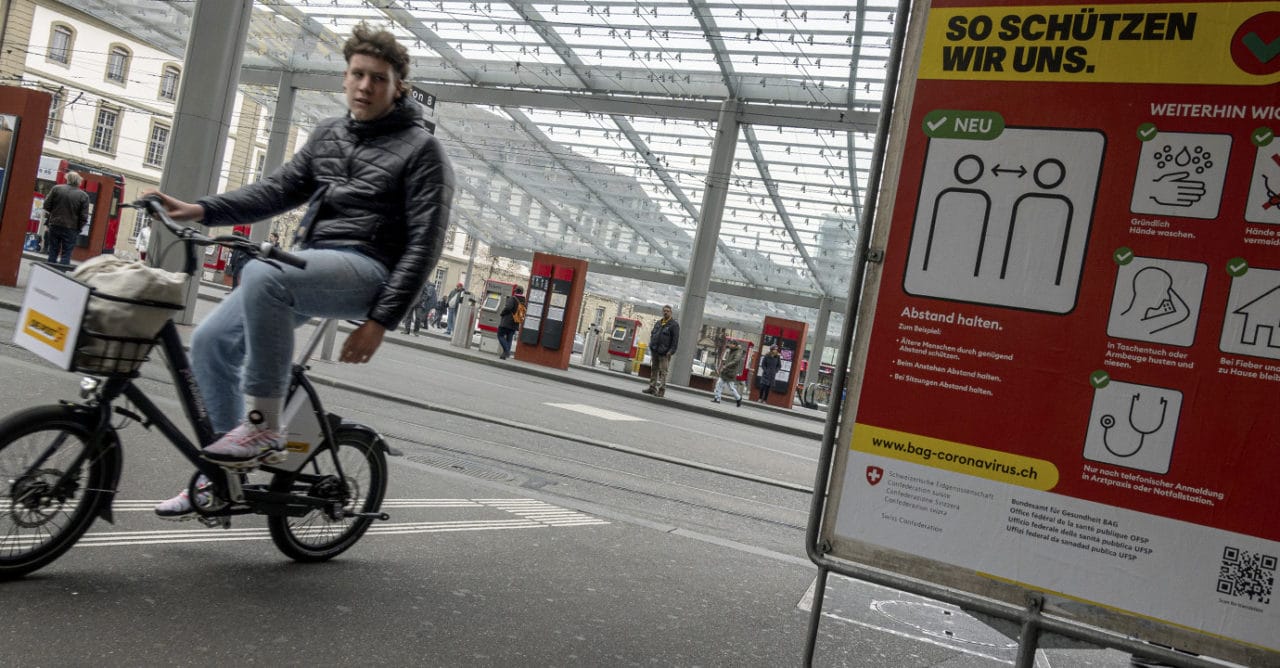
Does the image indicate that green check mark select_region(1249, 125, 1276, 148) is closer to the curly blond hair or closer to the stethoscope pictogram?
the stethoscope pictogram

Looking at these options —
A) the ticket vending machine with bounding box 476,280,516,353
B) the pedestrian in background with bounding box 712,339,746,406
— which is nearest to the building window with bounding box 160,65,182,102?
the ticket vending machine with bounding box 476,280,516,353

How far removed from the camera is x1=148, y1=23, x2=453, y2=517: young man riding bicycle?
321 cm

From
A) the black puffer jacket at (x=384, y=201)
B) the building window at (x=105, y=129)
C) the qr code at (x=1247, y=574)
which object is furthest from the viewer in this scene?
the building window at (x=105, y=129)

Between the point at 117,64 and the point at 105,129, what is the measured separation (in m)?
3.06

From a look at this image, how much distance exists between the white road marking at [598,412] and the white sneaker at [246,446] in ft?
32.2

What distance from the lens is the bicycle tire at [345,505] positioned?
12.1 feet

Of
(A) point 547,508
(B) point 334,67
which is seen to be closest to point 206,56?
(A) point 547,508

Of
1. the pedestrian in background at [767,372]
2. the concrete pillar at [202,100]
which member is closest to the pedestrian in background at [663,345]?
the pedestrian in background at [767,372]

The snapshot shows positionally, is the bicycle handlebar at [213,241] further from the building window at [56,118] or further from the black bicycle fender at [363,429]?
the building window at [56,118]

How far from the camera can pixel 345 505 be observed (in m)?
3.87

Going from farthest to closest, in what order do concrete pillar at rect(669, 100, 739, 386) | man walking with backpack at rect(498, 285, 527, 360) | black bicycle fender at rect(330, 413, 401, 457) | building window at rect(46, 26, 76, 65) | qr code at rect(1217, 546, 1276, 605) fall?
building window at rect(46, 26, 76, 65) < concrete pillar at rect(669, 100, 739, 386) < man walking with backpack at rect(498, 285, 527, 360) < black bicycle fender at rect(330, 413, 401, 457) < qr code at rect(1217, 546, 1276, 605)

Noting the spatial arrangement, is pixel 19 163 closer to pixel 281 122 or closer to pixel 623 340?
pixel 281 122

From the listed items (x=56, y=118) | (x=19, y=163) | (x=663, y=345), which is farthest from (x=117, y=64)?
(x=19, y=163)

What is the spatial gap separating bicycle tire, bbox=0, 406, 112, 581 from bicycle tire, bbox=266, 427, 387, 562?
2.04 ft
